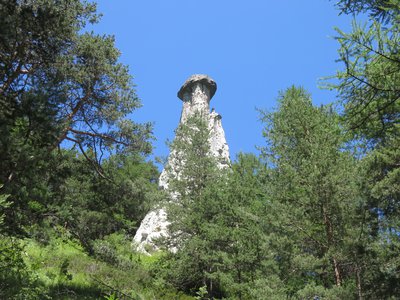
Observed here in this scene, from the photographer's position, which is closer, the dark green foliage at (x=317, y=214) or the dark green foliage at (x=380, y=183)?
the dark green foliage at (x=380, y=183)

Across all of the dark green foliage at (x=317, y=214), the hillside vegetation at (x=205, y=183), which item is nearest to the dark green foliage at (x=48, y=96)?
the hillside vegetation at (x=205, y=183)

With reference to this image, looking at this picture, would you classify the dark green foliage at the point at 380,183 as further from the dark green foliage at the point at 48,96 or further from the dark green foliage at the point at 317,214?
the dark green foliage at the point at 48,96

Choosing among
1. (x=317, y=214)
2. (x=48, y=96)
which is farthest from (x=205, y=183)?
(x=48, y=96)

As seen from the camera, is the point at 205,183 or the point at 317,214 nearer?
the point at 317,214

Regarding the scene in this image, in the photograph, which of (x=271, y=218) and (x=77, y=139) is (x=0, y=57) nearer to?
(x=77, y=139)

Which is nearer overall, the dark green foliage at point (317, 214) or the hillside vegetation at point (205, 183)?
the hillside vegetation at point (205, 183)

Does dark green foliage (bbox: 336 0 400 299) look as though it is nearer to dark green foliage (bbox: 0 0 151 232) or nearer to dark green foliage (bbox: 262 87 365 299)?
dark green foliage (bbox: 262 87 365 299)

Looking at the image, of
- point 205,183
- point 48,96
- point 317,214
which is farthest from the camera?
point 205,183

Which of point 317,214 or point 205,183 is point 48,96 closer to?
point 317,214

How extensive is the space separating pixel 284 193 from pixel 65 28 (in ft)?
27.0

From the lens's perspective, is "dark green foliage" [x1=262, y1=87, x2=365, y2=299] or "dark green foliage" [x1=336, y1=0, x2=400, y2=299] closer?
"dark green foliage" [x1=336, y1=0, x2=400, y2=299]

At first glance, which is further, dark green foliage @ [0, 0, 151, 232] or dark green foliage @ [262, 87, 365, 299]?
dark green foliage @ [262, 87, 365, 299]

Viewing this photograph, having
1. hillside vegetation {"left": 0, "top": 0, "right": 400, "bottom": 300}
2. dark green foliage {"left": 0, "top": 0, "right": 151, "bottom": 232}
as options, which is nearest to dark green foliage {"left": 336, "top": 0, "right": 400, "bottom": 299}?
hillside vegetation {"left": 0, "top": 0, "right": 400, "bottom": 300}

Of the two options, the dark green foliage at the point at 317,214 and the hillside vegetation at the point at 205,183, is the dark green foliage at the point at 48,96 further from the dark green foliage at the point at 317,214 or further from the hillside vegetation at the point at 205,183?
the dark green foliage at the point at 317,214
